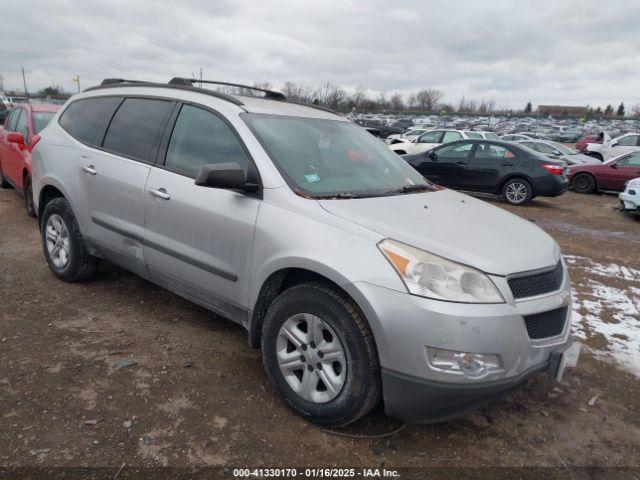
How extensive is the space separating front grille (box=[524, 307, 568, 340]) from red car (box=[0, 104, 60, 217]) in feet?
21.1

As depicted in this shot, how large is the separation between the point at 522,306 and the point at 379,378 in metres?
0.78

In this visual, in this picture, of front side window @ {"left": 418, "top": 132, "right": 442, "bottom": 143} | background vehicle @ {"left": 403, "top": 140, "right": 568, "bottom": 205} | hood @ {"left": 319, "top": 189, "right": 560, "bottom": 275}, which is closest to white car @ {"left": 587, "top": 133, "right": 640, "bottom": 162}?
front side window @ {"left": 418, "top": 132, "right": 442, "bottom": 143}

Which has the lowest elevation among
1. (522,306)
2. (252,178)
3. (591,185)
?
(591,185)

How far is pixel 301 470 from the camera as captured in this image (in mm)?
2371

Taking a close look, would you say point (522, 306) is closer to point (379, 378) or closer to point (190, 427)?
point (379, 378)

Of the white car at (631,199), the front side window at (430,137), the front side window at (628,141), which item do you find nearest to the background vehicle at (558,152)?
the front side window at (628,141)

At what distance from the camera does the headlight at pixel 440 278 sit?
90.1 inches

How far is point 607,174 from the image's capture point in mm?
13453

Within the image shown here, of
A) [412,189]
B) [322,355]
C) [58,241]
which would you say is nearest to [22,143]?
[58,241]

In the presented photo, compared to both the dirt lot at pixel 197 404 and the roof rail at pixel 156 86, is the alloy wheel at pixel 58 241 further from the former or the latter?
the roof rail at pixel 156 86

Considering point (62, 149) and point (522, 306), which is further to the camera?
point (62, 149)

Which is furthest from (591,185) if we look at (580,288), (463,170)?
(580,288)

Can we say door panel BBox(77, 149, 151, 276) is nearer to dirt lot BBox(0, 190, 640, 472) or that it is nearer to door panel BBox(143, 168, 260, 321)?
door panel BBox(143, 168, 260, 321)

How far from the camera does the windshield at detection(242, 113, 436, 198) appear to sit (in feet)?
9.89
